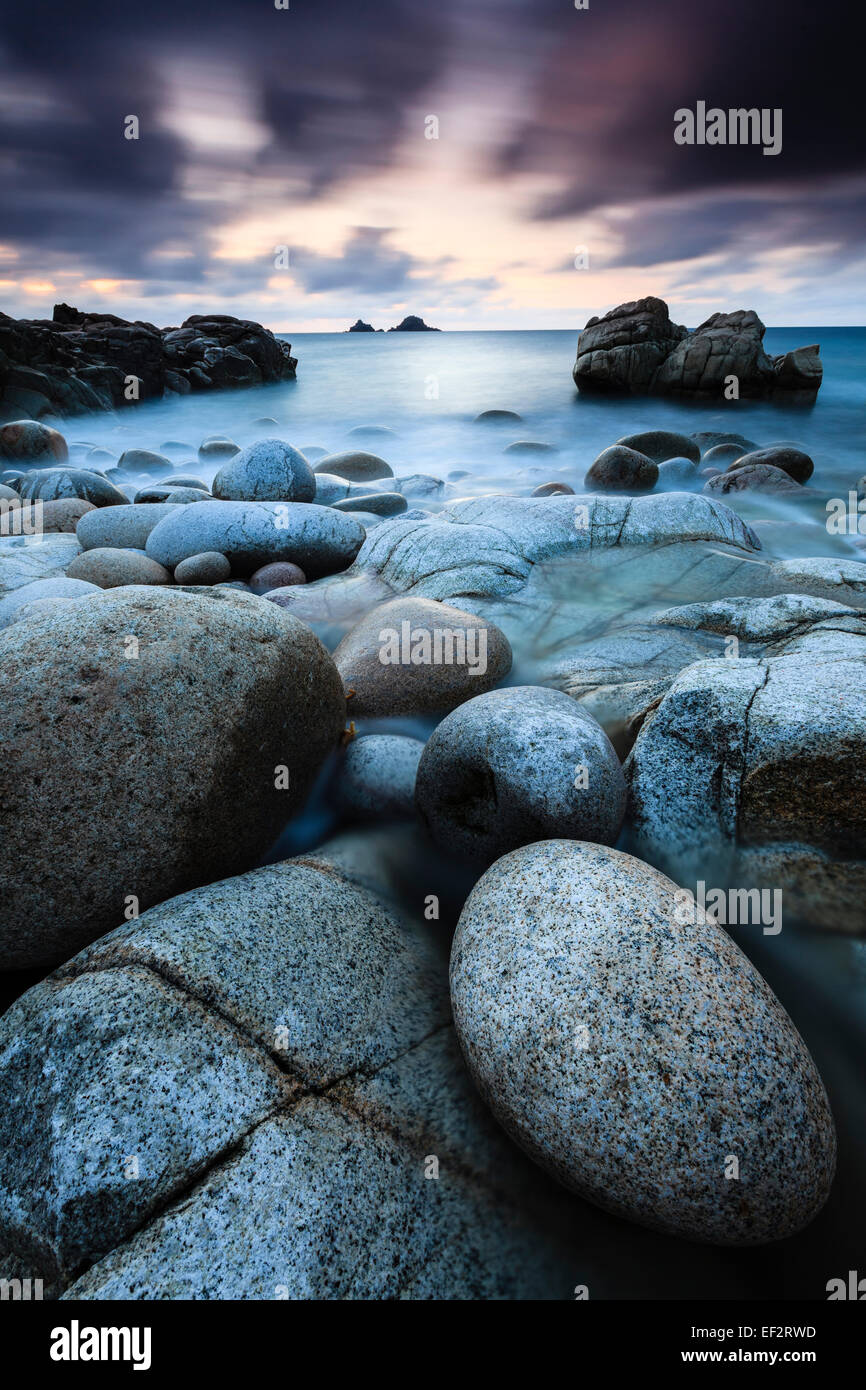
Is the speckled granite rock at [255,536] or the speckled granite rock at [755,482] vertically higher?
the speckled granite rock at [755,482]

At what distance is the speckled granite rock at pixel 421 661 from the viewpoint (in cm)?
434

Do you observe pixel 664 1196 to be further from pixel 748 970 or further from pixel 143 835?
pixel 143 835

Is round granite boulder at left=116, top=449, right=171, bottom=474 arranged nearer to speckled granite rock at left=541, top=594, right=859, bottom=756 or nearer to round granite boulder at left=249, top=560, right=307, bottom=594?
round granite boulder at left=249, top=560, right=307, bottom=594

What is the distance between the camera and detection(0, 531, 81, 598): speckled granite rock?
6329 mm

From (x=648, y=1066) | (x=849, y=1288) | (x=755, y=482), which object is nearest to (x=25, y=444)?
(x=755, y=482)

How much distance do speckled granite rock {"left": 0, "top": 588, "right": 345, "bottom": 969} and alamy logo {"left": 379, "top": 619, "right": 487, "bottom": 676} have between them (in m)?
1.44

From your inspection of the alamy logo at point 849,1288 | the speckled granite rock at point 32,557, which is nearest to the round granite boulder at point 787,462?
the speckled granite rock at point 32,557

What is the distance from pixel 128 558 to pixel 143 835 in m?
4.56

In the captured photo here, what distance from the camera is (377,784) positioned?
11.5ft

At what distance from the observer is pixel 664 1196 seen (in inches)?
69.4

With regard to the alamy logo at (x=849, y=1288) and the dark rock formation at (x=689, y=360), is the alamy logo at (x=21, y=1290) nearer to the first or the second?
the alamy logo at (x=849, y=1288)

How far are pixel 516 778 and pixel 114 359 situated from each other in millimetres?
34513
